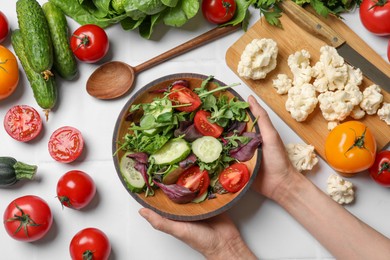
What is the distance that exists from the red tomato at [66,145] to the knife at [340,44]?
2.72 ft

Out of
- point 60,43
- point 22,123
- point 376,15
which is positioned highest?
point 376,15

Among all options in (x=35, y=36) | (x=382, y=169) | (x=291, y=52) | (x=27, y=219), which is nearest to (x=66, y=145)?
(x=27, y=219)

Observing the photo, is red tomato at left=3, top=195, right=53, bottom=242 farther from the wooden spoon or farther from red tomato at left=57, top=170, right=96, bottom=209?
the wooden spoon

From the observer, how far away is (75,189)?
187 centimetres

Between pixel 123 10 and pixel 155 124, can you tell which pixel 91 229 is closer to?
pixel 155 124

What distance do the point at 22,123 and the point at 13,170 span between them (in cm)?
16

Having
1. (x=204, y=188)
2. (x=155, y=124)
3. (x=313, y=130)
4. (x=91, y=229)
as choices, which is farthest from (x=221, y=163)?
(x=91, y=229)

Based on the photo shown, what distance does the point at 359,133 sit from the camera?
182cm

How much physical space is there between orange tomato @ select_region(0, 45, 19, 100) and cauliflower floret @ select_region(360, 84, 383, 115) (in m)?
1.16

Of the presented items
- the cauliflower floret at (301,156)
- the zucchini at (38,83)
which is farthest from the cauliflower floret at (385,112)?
the zucchini at (38,83)

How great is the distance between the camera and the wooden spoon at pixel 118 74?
1974 mm

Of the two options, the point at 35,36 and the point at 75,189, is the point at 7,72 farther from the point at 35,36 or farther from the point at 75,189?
the point at 75,189

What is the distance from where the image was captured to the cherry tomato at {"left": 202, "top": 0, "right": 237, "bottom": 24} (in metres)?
1.91

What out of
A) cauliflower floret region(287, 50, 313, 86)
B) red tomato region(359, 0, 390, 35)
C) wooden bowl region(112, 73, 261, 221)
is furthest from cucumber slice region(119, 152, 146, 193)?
red tomato region(359, 0, 390, 35)
